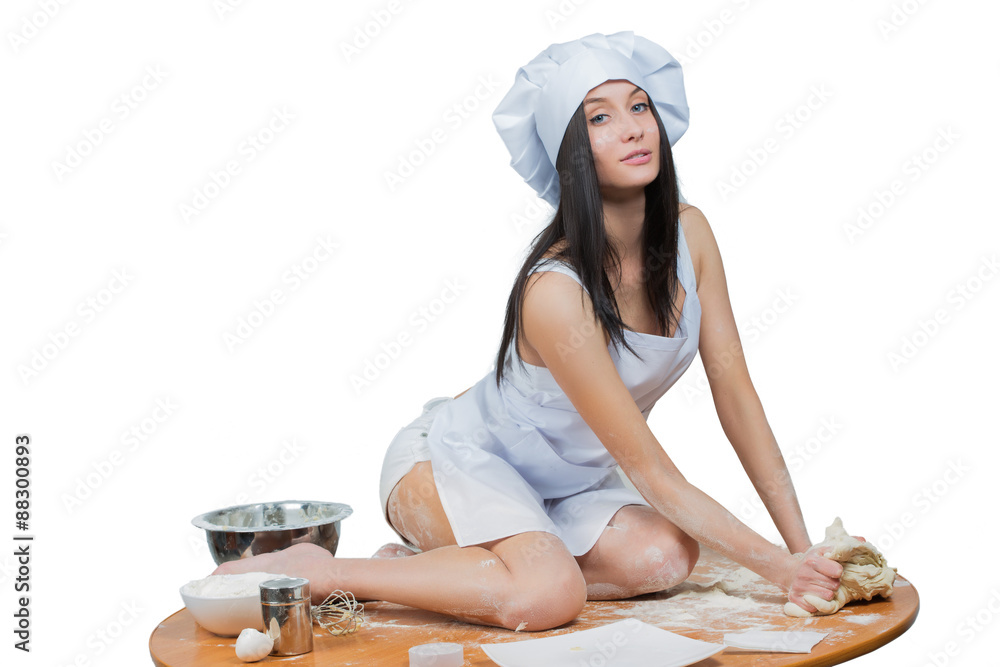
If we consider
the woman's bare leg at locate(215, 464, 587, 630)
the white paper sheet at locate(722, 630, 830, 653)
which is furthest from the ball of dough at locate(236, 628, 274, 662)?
the white paper sheet at locate(722, 630, 830, 653)

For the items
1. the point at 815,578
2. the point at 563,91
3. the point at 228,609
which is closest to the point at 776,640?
the point at 815,578

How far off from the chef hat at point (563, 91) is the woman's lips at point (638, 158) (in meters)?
0.20

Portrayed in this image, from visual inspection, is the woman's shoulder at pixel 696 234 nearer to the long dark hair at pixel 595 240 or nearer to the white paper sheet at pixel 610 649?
the long dark hair at pixel 595 240

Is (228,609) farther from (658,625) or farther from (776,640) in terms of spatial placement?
Result: (776,640)

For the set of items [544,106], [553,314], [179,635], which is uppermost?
[544,106]

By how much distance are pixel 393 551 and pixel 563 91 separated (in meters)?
1.80

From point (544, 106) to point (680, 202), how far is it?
2.33 feet

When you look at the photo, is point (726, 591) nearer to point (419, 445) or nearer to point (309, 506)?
point (419, 445)

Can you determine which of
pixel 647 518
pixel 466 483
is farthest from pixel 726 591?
pixel 466 483

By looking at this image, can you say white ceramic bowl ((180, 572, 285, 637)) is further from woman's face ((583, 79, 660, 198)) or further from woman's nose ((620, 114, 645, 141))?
woman's nose ((620, 114, 645, 141))

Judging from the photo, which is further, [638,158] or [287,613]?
[638,158]

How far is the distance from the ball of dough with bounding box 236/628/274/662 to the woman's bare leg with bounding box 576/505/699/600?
3.60 ft

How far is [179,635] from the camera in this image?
156 inches

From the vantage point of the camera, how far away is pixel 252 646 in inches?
143
